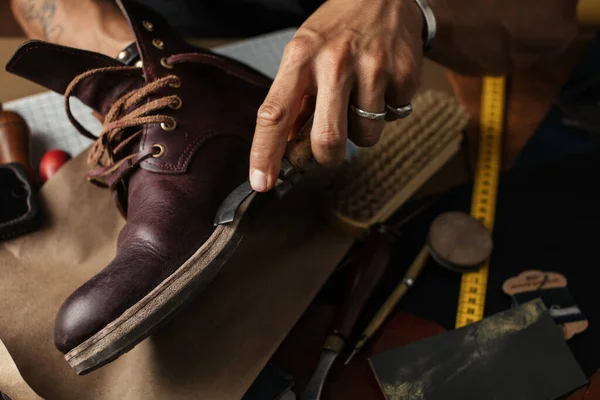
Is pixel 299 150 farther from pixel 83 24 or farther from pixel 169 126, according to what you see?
pixel 83 24

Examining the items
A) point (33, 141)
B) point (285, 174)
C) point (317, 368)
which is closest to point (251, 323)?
point (317, 368)

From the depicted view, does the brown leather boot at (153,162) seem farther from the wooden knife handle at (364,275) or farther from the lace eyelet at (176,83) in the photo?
the wooden knife handle at (364,275)

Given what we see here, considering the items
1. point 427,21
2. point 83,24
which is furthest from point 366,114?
point 83,24

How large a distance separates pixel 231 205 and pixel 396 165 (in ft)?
1.08

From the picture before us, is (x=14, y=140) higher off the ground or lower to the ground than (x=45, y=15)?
lower

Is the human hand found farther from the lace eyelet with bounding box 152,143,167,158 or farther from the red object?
the red object

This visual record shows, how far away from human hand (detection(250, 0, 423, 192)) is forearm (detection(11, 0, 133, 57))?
31 centimetres

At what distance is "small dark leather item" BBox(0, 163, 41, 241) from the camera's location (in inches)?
29.2

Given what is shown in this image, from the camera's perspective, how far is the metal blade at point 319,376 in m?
0.69

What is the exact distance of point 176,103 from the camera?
0.68 m

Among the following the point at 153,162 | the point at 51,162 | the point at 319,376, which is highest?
the point at 153,162

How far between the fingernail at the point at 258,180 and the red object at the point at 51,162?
383 mm

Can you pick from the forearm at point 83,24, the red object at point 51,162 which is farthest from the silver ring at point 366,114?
the red object at point 51,162

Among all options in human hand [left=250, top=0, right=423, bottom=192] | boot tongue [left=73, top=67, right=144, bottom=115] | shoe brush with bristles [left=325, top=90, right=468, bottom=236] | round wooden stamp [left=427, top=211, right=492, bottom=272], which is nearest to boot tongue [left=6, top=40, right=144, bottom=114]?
boot tongue [left=73, top=67, right=144, bottom=115]
